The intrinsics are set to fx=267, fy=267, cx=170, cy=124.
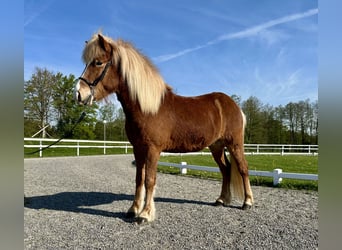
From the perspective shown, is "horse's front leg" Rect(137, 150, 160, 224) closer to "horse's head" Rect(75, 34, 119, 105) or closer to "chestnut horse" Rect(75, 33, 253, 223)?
"chestnut horse" Rect(75, 33, 253, 223)

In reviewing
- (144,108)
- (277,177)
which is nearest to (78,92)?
(144,108)

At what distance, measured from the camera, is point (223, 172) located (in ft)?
16.9

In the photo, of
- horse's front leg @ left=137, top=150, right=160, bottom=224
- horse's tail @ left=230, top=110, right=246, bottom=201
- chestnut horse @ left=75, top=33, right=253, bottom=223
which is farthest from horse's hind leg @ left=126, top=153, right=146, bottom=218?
horse's tail @ left=230, top=110, right=246, bottom=201

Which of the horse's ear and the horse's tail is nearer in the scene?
the horse's ear

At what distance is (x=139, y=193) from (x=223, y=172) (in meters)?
1.77

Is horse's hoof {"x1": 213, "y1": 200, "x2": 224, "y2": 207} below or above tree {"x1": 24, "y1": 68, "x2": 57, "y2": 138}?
below

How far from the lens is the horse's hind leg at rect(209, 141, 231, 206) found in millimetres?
4981
